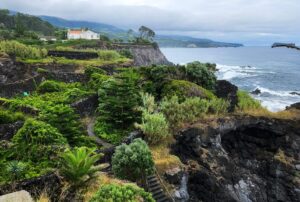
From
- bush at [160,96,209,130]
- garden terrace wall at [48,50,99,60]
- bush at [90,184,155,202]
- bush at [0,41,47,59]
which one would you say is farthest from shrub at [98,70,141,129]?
garden terrace wall at [48,50,99,60]

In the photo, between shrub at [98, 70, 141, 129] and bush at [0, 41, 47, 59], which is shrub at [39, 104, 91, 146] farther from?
bush at [0, 41, 47, 59]

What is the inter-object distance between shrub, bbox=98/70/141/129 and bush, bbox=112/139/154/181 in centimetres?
880

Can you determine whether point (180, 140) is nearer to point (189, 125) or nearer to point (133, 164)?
point (189, 125)

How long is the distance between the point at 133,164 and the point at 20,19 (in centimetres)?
14678

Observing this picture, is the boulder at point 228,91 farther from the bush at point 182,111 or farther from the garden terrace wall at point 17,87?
the garden terrace wall at point 17,87

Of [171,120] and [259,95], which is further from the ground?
[171,120]

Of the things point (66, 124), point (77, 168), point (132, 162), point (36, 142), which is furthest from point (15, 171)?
point (66, 124)

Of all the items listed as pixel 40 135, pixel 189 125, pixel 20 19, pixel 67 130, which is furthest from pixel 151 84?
pixel 20 19

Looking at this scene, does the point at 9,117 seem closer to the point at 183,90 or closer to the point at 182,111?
the point at 182,111

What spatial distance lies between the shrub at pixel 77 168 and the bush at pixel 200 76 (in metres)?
23.0

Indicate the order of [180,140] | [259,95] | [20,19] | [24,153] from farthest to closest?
1. [20,19]
2. [259,95]
3. [180,140]
4. [24,153]

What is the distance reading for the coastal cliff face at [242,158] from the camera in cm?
2342

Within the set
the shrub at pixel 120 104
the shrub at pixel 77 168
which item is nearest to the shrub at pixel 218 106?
the shrub at pixel 120 104

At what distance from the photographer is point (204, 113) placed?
27.5 meters
